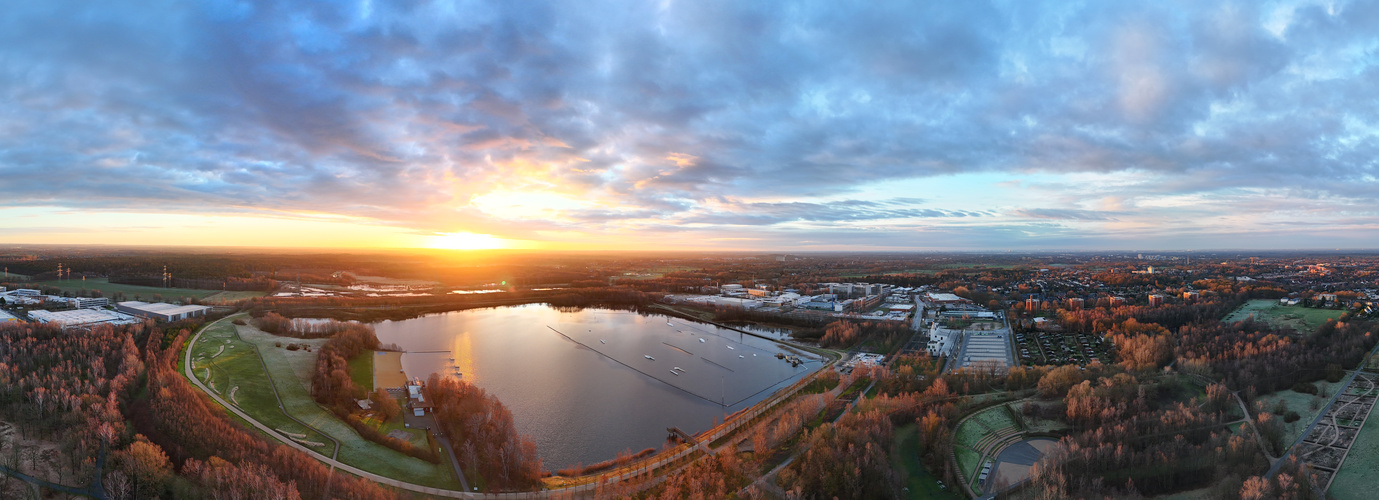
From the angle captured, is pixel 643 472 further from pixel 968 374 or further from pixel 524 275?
pixel 524 275

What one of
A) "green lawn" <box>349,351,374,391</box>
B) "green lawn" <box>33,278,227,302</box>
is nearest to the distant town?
→ "green lawn" <box>349,351,374,391</box>

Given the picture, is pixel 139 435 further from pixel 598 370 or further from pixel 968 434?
pixel 968 434

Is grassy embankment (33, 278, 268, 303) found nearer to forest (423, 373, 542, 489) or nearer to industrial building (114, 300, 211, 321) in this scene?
industrial building (114, 300, 211, 321)

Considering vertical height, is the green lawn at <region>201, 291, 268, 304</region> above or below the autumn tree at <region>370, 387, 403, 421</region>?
above

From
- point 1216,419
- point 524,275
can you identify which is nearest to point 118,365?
point 1216,419

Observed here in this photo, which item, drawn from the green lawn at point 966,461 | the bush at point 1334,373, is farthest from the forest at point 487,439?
the bush at point 1334,373

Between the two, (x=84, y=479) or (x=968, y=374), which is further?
(x=968, y=374)
